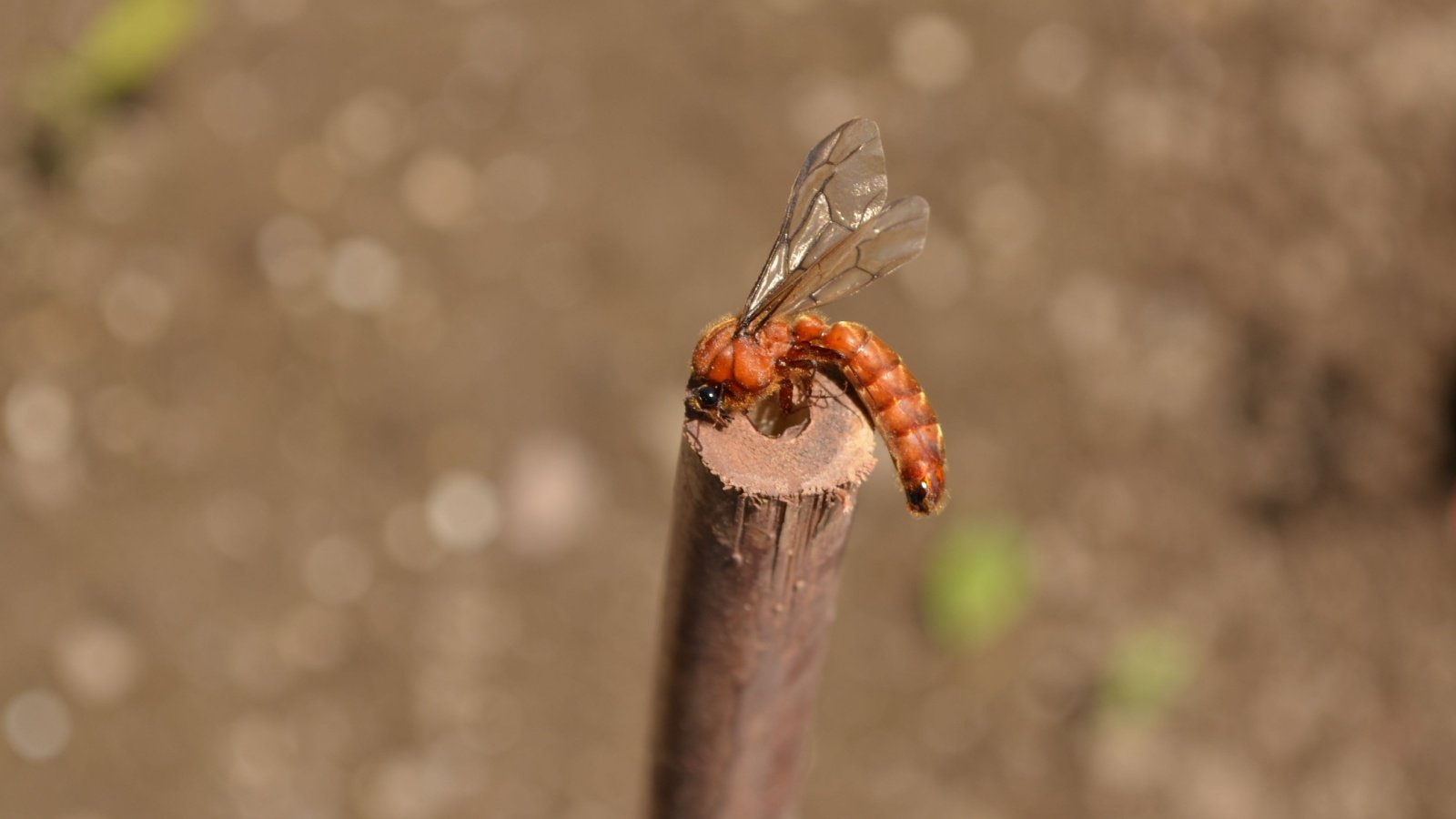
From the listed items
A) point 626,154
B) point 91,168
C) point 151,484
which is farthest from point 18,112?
point 626,154

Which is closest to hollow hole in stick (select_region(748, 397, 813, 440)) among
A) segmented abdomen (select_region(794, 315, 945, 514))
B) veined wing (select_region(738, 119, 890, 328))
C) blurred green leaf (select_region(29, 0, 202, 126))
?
segmented abdomen (select_region(794, 315, 945, 514))

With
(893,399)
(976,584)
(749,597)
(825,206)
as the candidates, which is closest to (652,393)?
(976,584)

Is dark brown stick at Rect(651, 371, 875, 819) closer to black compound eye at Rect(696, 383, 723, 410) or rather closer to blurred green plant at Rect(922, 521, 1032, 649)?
black compound eye at Rect(696, 383, 723, 410)

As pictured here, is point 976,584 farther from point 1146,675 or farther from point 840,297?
point 840,297

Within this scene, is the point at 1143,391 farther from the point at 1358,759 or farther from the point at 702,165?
the point at 702,165

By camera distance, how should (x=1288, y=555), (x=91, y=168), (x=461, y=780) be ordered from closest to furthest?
(x=461, y=780) → (x=1288, y=555) → (x=91, y=168)
